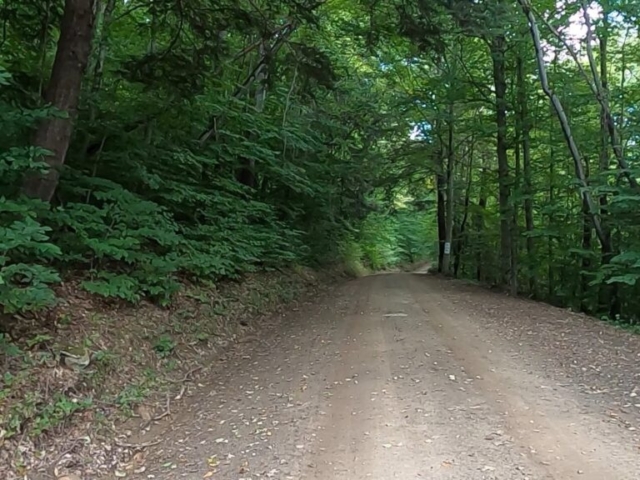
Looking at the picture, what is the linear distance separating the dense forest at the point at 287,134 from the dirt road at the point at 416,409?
1.83 m

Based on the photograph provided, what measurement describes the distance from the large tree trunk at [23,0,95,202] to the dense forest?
0.02m

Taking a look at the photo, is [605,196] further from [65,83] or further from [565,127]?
[65,83]

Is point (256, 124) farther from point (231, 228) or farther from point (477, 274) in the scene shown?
point (477, 274)

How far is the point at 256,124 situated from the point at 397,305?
4.93m

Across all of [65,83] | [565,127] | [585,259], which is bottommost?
[585,259]

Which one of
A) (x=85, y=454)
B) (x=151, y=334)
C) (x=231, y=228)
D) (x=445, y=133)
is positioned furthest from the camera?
(x=445, y=133)

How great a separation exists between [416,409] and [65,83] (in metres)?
5.29

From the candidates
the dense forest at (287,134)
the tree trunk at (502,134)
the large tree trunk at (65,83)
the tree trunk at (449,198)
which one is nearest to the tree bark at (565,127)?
the dense forest at (287,134)

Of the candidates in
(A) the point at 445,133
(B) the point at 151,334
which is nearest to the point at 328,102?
(A) the point at 445,133

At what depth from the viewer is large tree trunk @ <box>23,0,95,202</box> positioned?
616 centimetres

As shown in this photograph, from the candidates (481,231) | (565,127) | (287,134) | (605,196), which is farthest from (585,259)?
(287,134)

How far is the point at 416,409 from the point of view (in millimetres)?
4805

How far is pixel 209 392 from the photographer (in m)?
5.72

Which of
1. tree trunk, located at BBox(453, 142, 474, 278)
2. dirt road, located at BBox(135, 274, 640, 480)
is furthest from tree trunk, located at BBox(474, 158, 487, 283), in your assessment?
dirt road, located at BBox(135, 274, 640, 480)
